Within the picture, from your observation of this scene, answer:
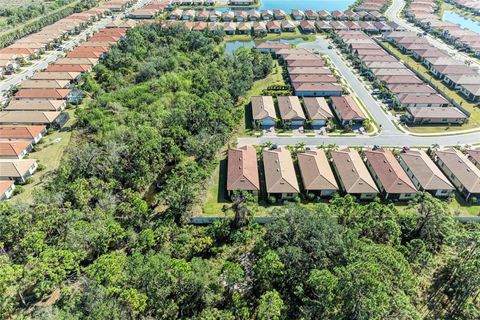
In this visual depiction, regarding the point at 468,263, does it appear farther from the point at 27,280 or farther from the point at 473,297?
the point at 27,280

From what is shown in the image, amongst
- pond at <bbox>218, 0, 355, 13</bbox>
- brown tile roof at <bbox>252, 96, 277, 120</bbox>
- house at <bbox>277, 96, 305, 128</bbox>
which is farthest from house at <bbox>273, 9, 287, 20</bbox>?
house at <bbox>277, 96, 305, 128</bbox>

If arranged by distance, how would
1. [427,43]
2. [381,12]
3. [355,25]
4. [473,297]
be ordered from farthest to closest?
[381,12] → [355,25] → [427,43] → [473,297]

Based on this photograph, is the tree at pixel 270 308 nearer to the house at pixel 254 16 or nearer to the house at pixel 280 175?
the house at pixel 280 175

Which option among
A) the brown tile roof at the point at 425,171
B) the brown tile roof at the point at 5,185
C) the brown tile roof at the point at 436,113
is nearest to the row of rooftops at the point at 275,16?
the brown tile roof at the point at 436,113

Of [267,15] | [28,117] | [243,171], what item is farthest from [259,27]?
[243,171]

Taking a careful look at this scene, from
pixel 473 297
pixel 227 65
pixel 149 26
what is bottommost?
pixel 473 297

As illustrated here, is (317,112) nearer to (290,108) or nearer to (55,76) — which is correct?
(290,108)

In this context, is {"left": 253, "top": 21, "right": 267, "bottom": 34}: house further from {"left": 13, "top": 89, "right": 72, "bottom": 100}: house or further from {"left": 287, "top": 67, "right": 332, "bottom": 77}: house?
{"left": 13, "top": 89, "right": 72, "bottom": 100}: house

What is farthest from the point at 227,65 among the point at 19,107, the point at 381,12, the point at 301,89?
the point at 381,12
